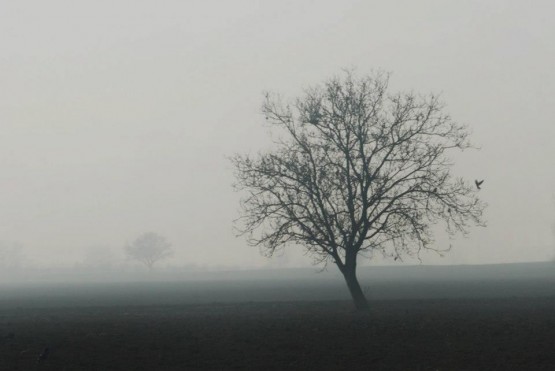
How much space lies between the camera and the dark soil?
1888cm

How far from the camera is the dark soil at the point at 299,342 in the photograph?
18875mm

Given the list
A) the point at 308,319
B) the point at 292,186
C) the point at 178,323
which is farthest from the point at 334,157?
the point at 178,323

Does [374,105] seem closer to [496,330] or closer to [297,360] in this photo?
[496,330]

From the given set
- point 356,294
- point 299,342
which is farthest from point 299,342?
point 356,294

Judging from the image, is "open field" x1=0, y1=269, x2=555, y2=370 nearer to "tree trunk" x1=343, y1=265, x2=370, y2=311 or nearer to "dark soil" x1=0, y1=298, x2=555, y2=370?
"dark soil" x1=0, y1=298, x2=555, y2=370

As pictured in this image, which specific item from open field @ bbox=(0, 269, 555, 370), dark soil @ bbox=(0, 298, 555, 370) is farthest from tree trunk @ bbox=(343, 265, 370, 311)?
dark soil @ bbox=(0, 298, 555, 370)

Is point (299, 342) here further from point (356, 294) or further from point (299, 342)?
point (356, 294)

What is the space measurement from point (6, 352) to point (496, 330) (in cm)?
1767

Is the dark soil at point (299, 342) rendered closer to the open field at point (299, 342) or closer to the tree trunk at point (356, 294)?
the open field at point (299, 342)

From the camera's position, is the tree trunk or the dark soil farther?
the tree trunk

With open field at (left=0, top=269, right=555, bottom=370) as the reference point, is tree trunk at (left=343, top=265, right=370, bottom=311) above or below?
above

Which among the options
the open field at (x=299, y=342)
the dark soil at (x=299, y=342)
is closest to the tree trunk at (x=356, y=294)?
the open field at (x=299, y=342)

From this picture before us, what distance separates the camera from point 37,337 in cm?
2614

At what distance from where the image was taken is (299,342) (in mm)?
22875
